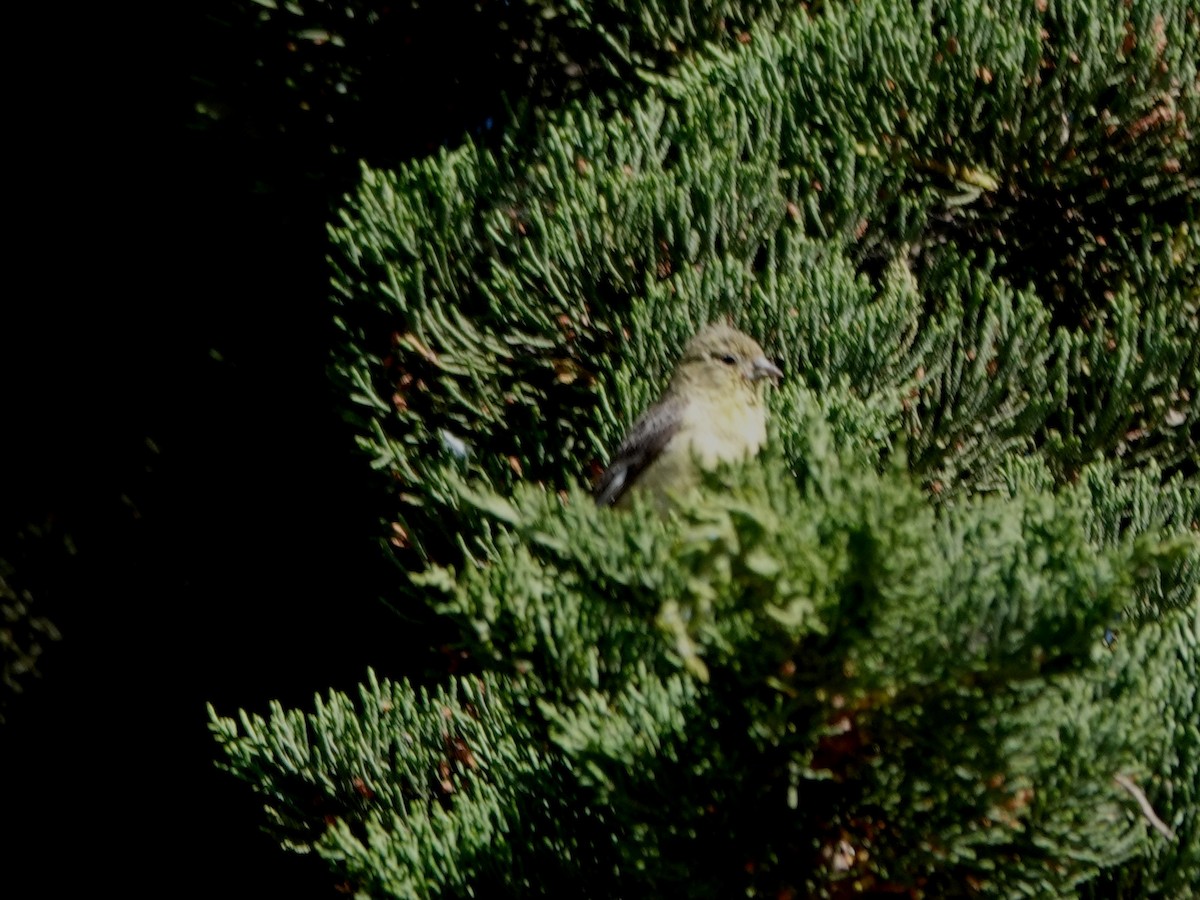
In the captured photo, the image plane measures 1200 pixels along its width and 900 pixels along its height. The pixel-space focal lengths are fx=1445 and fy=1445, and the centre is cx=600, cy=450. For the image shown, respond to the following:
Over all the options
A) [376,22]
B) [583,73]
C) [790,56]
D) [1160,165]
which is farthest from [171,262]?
[1160,165]

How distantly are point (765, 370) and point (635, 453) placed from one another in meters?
0.29

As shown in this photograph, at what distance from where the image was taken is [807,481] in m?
1.54

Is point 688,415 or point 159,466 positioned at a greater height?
point 159,466

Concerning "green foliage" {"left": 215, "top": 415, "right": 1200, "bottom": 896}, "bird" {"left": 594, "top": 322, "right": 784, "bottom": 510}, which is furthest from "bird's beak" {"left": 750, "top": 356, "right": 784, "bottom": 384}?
"green foliage" {"left": 215, "top": 415, "right": 1200, "bottom": 896}

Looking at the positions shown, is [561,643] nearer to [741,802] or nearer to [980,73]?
[741,802]

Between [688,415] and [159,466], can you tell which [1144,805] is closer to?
[688,415]

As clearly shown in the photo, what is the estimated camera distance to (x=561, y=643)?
157 centimetres

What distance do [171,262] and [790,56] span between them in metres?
2.12

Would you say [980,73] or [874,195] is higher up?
[980,73]

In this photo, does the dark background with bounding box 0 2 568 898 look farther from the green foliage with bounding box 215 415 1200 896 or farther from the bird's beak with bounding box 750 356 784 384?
the green foliage with bounding box 215 415 1200 896

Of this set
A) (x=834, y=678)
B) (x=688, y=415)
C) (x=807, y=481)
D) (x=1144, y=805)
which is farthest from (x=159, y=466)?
(x=1144, y=805)

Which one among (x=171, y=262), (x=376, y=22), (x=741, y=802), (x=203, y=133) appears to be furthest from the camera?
(x=171, y=262)

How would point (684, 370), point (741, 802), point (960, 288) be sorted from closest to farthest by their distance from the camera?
point (741, 802), point (684, 370), point (960, 288)

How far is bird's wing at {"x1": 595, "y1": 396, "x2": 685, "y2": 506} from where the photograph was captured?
237 cm
